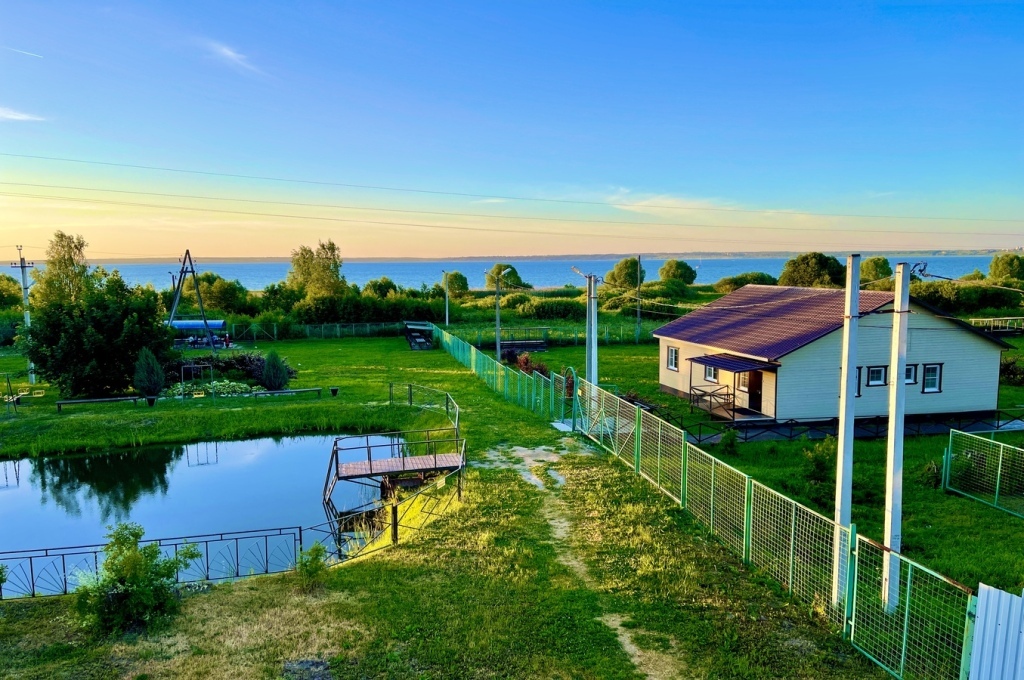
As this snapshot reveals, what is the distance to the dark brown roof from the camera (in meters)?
21.4

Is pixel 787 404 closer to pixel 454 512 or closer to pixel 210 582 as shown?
pixel 454 512

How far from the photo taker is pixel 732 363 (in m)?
22.2

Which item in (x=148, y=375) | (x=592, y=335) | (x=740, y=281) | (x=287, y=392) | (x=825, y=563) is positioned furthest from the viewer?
(x=740, y=281)

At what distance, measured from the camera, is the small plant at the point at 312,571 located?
10578 mm

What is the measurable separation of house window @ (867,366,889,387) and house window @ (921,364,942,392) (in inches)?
60.0

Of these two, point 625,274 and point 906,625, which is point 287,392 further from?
point 625,274

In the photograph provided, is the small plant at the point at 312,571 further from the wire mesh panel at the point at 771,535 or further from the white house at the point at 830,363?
the white house at the point at 830,363

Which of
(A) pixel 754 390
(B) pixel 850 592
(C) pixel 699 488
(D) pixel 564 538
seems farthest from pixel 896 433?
(A) pixel 754 390

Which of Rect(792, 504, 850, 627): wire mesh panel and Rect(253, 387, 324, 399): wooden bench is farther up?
Rect(792, 504, 850, 627): wire mesh panel

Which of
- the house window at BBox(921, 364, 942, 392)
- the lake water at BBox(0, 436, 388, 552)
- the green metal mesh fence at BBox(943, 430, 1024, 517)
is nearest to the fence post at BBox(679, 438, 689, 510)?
the green metal mesh fence at BBox(943, 430, 1024, 517)

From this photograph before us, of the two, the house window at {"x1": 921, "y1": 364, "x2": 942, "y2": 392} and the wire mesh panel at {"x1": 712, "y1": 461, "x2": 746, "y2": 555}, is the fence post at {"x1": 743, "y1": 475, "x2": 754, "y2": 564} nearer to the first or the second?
the wire mesh panel at {"x1": 712, "y1": 461, "x2": 746, "y2": 555}

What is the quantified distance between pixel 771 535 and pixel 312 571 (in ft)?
23.3

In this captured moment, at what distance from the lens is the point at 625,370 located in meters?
32.8

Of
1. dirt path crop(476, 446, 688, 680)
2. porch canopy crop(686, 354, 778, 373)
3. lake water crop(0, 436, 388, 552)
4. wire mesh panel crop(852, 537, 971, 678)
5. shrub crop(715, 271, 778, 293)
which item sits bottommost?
lake water crop(0, 436, 388, 552)
